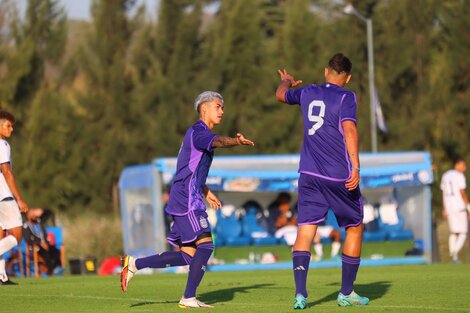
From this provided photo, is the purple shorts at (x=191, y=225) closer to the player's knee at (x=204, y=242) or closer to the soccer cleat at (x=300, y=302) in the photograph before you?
the player's knee at (x=204, y=242)

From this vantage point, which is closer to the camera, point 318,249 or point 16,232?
point 16,232

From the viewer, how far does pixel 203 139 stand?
1060 cm

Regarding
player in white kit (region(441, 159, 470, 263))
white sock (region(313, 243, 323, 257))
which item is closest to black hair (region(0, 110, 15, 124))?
player in white kit (region(441, 159, 470, 263))

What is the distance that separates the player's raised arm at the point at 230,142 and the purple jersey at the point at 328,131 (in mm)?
627

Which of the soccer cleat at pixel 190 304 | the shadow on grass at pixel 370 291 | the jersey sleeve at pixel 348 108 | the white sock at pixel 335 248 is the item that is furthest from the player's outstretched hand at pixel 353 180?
the white sock at pixel 335 248

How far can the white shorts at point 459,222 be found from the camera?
79.8 ft

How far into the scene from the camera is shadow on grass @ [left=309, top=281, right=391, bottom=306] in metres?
11.7

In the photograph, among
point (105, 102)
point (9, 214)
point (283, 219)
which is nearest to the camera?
point (9, 214)

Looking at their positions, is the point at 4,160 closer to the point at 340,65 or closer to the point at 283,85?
the point at 283,85

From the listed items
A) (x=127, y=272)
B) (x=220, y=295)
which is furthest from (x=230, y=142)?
(x=220, y=295)

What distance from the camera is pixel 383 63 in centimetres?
4206

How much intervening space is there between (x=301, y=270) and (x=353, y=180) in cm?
90

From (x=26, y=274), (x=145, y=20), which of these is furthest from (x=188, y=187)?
(x=145, y=20)

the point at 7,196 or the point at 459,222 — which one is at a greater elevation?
the point at 7,196
